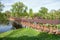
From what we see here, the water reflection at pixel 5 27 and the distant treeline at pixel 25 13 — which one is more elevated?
the distant treeline at pixel 25 13

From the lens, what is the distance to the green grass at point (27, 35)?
3.59m

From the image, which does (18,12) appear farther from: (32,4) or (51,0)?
(51,0)

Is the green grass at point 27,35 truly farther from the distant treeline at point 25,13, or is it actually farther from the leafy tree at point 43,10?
the leafy tree at point 43,10

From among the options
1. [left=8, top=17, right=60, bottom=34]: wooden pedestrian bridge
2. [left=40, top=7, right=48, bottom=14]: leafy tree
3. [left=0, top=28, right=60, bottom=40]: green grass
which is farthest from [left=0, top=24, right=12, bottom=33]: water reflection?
[left=40, top=7, right=48, bottom=14]: leafy tree

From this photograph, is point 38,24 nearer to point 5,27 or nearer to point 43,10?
point 43,10

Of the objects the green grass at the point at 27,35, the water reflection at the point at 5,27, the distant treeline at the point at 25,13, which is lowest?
the green grass at the point at 27,35

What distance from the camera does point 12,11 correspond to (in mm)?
3668

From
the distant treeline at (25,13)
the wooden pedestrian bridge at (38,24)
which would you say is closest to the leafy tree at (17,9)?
Answer: the distant treeline at (25,13)

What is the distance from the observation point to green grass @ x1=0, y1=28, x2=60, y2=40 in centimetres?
359

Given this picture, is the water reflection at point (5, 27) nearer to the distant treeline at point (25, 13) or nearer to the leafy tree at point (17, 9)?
the distant treeline at point (25, 13)

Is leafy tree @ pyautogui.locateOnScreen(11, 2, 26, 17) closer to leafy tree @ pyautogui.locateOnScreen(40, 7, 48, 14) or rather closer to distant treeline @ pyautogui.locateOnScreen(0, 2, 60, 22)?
distant treeline @ pyautogui.locateOnScreen(0, 2, 60, 22)

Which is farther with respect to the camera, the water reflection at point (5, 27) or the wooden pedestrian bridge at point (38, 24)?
the wooden pedestrian bridge at point (38, 24)

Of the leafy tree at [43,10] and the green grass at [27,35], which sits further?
the leafy tree at [43,10]

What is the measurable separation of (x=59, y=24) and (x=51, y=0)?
49cm
